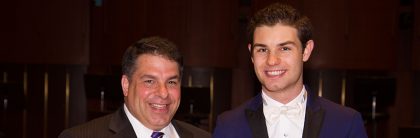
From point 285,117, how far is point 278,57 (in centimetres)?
26

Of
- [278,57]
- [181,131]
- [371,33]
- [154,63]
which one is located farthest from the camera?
[371,33]

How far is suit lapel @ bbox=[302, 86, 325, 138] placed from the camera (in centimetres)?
239

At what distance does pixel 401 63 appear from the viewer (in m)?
8.28

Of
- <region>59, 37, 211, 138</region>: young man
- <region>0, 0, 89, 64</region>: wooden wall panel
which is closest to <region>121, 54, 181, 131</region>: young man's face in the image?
<region>59, 37, 211, 138</region>: young man

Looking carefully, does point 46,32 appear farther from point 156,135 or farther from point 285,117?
point 285,117

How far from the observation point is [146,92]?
2.58 metres

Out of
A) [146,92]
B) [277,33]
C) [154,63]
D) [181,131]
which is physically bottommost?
[181,131]

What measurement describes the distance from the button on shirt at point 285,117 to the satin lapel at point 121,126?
0.64 m

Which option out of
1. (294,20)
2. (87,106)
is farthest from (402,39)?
(294,20)

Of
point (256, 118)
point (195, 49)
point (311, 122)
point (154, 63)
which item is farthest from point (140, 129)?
point (195, 49)

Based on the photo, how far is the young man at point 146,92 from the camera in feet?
8.40

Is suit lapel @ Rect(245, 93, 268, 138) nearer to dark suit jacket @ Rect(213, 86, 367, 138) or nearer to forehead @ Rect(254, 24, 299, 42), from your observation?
dark suit jacket @ Rect(213, 86, 367, 138)

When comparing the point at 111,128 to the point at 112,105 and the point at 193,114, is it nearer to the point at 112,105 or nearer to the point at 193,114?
the point at 193,114

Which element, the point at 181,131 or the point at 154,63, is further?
the point at 181,131
